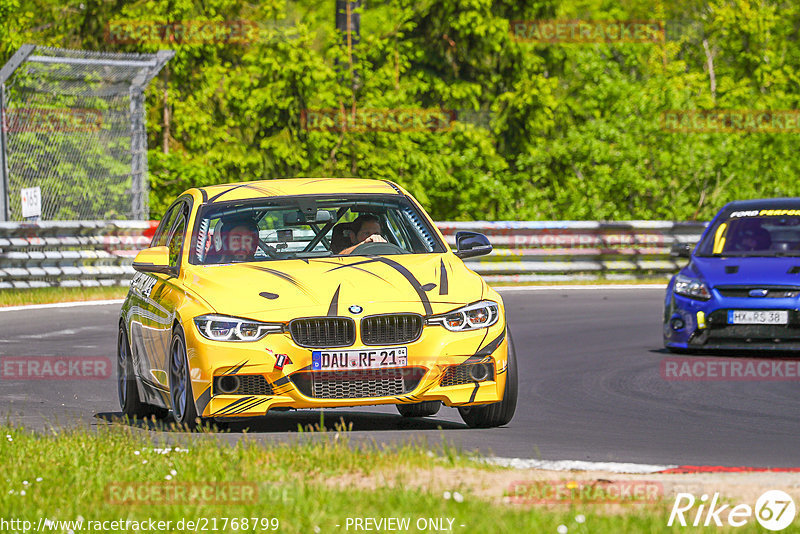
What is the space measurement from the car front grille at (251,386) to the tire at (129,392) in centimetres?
177

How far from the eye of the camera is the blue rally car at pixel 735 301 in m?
14.0

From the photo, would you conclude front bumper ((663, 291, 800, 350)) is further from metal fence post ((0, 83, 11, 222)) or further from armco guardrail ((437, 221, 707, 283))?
metal fence post ((0, 83, 11, 222))

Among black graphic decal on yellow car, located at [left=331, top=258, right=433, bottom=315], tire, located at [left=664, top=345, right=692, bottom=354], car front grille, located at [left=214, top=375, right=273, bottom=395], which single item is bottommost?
tire, located at [left=664, top=345, right=692, bottom=354]

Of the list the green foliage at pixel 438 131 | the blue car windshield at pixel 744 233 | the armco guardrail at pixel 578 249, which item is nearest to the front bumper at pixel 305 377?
the blue car windshield at pixel 744 233

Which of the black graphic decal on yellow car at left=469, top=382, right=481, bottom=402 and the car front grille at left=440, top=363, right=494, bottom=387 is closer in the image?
the car front grille at left=440, top=363, right=494, bottom=387

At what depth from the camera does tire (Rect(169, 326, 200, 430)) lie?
895cm

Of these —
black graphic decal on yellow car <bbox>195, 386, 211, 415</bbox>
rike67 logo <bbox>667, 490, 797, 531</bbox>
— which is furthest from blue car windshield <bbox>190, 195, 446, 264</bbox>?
rike67 logo <bbox>667, 490, 797, 531</bbox>

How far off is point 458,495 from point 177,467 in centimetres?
162

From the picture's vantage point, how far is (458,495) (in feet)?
21.0

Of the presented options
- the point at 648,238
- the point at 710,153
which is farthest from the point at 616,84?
the point at 648,238

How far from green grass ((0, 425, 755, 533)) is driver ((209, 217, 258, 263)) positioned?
4.96 ft

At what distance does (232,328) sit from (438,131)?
23569 mm

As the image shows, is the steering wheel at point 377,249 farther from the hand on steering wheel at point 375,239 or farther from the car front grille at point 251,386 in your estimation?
the car front grille at point 251,386

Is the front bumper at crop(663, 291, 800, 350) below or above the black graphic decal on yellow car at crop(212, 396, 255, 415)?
below
